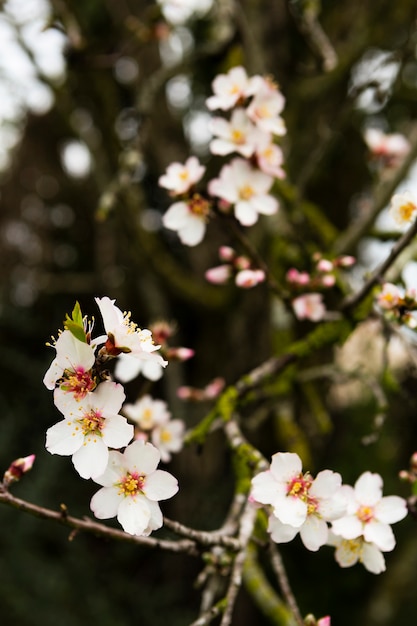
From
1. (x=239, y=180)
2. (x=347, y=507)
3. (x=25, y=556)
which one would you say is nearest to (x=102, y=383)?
(x=347, y=507)

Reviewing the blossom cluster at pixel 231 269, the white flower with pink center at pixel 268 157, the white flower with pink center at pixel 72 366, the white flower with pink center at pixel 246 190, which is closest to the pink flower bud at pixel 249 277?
the blossom cluster at pixel 231 269

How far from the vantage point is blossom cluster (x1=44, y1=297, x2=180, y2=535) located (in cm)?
76

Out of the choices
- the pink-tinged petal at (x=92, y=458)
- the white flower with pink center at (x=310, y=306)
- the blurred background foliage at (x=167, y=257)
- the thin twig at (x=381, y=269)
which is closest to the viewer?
the pink-tinged petal at (x=92, y=458)

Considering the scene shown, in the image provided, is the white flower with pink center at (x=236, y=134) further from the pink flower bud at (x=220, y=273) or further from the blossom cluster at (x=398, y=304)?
the blossom cluster at (x=398, y=304)

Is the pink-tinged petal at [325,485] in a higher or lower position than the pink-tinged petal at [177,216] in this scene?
lower

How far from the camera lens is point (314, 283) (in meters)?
1.47

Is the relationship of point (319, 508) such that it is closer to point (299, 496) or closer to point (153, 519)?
point (299, 496)

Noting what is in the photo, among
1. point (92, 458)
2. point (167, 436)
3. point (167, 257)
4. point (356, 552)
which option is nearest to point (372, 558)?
point (356, 552)

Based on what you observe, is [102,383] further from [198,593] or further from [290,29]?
[198,593]

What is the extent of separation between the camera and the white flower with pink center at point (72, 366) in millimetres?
760

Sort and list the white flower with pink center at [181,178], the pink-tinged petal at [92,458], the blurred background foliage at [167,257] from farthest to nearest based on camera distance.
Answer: the blurred background foliage at [167,257]
the white flower with pink center at [181,178]
the pink-tinged petal at [92,458]

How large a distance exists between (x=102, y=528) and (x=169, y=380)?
223cm

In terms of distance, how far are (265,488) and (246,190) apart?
681mm

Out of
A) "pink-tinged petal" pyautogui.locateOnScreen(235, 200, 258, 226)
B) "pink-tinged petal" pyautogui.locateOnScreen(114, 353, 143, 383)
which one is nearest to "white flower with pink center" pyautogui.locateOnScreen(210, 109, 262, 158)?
"pink-tinged petal" pyautogui.locateOnScreen(235, 200, 258, 226)
